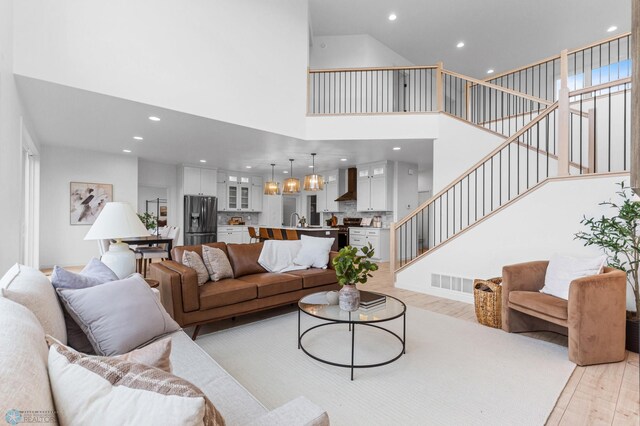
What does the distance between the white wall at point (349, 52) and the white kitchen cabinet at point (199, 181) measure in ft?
13.2

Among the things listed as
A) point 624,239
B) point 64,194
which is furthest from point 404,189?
point 64,194

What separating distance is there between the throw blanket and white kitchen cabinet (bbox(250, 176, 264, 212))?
241 inches

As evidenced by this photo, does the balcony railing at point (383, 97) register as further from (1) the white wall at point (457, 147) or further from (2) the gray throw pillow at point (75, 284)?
(2) the gray throw pillow at point (75, 284)

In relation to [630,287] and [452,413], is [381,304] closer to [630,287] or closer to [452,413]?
[452,413]

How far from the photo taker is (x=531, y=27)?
21.3ft

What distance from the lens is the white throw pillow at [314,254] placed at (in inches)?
156

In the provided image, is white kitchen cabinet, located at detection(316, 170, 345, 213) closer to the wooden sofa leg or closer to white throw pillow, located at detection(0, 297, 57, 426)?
the wooden sofa leg

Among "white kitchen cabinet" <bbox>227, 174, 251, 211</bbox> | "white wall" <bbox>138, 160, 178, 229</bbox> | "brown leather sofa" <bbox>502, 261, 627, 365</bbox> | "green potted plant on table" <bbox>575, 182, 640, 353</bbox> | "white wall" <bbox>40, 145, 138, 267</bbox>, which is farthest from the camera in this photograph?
"white kitchen cabinet" <bbox>227, 174, 251, 211</bbox>

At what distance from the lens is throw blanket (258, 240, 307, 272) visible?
12.5 ft

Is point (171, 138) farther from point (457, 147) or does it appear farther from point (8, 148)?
point (457, 147)

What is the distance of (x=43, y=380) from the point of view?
721mm

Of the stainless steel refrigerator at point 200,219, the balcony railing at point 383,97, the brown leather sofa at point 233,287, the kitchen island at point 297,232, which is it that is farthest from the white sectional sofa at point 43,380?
the stainless steel refrigerator at point 200,219

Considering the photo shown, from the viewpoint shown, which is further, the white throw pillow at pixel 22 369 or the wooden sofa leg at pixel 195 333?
the wooden sofa leg at pixel 195 333

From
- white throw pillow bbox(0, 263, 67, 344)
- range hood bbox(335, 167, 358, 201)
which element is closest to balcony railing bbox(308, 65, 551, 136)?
range hood bbox(335, 167, 358, 201)
